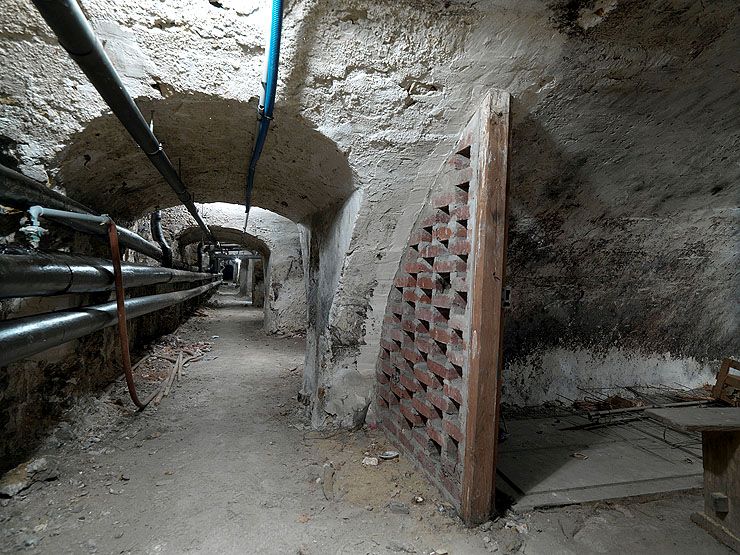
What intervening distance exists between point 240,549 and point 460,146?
85.6 inches

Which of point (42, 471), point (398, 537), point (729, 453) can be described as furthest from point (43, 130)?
point (729, 453)

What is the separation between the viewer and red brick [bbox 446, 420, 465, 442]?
1.86m

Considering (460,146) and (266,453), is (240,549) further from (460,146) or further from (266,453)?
(460,146)

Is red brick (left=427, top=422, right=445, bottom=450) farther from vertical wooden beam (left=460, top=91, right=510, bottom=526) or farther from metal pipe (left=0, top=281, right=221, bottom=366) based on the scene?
metal pipe (left=0, top=281, right=221, bottom=366)

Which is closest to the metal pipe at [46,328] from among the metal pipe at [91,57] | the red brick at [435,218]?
the metal pipe at [91,57]

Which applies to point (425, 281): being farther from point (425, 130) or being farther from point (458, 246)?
point (425, 130)

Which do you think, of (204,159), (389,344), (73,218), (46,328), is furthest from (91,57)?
(389,344)

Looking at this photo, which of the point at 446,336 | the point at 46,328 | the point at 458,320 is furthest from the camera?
the point at 446,336

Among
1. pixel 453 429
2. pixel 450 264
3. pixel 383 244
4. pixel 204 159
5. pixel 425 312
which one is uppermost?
pixel 204 159

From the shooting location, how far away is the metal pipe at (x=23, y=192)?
5.38 feet

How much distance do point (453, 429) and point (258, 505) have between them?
103 centimetres

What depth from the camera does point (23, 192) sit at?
176cm

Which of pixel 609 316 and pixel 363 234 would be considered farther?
pixel 609 316

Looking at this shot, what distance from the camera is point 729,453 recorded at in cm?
181
